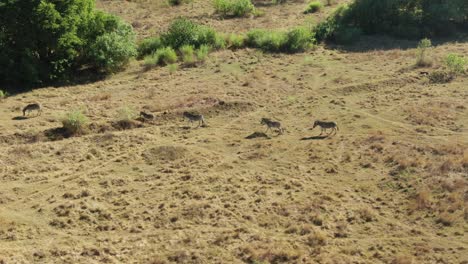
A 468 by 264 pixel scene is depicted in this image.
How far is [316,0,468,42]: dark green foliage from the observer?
48000mm

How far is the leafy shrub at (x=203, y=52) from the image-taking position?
4194 cm

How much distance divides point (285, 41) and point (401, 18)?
478 inches

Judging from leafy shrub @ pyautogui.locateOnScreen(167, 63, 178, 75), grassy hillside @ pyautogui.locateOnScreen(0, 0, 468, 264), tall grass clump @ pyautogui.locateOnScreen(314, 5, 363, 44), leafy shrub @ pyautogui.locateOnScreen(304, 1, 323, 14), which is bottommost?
grassy hillside @ pyautogui.locateOnScreen(0, 0, 468, 264)

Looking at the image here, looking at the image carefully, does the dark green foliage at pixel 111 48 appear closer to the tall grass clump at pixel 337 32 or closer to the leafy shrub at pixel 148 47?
the leafy shrub at pixel 148 47

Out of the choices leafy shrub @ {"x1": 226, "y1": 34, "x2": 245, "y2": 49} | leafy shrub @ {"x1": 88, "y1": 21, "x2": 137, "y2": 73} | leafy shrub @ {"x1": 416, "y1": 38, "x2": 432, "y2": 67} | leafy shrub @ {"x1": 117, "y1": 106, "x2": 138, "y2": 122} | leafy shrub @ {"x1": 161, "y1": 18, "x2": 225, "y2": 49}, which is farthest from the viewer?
leafy shrub @ {"x1": 226, "y1": 34, "x2": 245, "y2": 49}

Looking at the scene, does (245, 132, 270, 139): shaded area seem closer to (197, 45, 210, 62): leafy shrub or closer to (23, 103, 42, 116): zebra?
(23, 103, 42, 116): zebra

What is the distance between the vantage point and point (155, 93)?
3634 centimetres

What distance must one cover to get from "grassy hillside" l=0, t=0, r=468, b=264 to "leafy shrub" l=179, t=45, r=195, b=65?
1.48 meters

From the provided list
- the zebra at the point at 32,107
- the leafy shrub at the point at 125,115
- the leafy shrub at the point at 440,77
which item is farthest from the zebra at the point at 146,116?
the leafy shrub at the point at 440,77

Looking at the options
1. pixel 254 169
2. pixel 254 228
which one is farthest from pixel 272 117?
pixel 254 228

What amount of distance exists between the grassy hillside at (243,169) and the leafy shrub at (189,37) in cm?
431

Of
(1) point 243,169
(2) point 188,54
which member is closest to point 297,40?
(2) point 188,54

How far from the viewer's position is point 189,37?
147ft

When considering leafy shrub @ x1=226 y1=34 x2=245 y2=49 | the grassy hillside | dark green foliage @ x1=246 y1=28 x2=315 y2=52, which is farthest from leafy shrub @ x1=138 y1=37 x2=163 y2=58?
dark green foliage @ x1=246 y1=28 x2=315 y2=52
